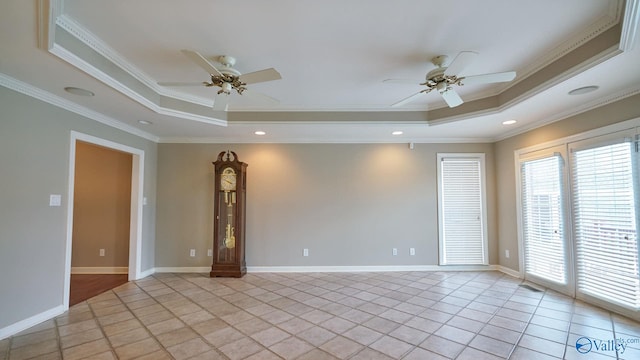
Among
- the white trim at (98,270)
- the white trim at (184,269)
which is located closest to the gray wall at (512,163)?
the white trim at (184,269)

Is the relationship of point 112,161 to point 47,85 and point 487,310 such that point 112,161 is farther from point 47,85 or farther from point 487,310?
point 487,310

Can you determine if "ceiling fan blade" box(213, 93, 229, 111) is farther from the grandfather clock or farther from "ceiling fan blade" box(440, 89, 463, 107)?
"ceiling fan blade" box(440, 89, 463, 107)

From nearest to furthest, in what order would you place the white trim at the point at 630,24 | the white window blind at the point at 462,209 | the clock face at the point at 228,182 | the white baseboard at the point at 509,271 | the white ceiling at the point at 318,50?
1. the white trim at the point at 630,24
2. the white ceiling at the point at 318,50
3. the white baseboard at the point at 509,271
4. the clock face at the point at 228,182
5. the white window blind at the point at 462,209

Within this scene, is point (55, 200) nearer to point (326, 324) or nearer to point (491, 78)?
point (326, 324)

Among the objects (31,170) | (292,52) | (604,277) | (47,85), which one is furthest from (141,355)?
(604,277)

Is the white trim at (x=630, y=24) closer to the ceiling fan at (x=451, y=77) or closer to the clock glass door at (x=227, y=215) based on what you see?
the ceiling fan at (x=451, y=77)

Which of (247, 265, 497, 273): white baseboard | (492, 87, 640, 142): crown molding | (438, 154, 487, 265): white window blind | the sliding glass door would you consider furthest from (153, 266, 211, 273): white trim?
(492, 87, 640, 142): crown molding

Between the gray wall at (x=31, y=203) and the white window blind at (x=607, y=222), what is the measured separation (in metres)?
6.13

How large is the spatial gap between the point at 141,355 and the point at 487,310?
3.51 m

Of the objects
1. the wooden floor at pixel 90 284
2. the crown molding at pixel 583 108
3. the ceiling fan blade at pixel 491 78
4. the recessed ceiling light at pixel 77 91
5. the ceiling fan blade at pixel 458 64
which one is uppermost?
the ceiling fan blade at pixel 458 64

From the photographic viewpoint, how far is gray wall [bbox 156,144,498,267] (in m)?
4.97

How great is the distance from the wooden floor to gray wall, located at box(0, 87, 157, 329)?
0.65 metres

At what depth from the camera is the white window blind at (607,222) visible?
117 inches

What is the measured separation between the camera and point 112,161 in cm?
493
